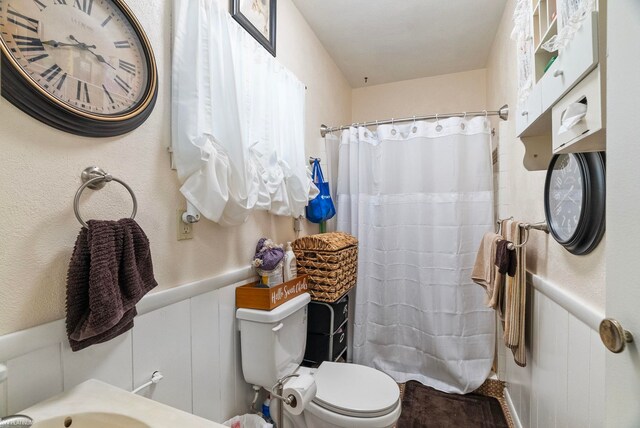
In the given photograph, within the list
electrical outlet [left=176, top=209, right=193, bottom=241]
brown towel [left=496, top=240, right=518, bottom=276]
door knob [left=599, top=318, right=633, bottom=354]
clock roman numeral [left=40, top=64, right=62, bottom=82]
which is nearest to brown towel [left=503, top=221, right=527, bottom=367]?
brown towel [left=496, top=240, right=518, bottom=276]

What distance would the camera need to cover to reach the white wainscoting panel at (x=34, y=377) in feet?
2.12

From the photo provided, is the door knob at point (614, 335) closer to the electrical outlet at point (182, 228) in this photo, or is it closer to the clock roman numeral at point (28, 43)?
the electrical outlet at point (182, 228)

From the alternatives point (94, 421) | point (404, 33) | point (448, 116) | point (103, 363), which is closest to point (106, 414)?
point (94, 421)

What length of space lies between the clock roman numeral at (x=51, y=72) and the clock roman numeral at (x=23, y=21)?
0.07 m

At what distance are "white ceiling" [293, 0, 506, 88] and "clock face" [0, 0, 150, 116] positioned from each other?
1315 mm

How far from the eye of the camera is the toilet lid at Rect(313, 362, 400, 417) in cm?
128

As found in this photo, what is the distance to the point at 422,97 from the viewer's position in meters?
2.72

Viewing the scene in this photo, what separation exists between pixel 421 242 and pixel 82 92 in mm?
1882

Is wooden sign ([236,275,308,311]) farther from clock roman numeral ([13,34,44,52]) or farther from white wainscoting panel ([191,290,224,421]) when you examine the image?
clock roman numeral ([13,34,44,52])

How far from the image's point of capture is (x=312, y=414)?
1.36 m

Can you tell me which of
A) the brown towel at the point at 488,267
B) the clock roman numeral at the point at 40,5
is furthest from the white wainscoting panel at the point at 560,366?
the clock roman numeral at the point at 40,5

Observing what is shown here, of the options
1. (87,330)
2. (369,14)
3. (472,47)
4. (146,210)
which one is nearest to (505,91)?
(472,47)

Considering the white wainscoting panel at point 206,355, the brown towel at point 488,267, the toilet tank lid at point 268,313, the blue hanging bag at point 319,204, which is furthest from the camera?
the blue hanging bag at point 319,204

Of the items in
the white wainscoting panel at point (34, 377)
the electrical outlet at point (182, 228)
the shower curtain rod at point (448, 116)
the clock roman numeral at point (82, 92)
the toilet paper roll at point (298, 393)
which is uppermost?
the shower curtain rod at point (448, 116)
